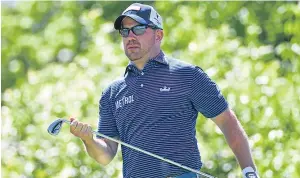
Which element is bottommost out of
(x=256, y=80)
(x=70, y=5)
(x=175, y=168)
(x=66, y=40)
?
(x=175, y=168)

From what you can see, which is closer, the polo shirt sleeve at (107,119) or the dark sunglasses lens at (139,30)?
the dark sunglasses lens at (139,30)

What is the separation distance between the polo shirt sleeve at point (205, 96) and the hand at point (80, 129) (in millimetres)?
575

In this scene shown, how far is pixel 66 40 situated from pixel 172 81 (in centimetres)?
984

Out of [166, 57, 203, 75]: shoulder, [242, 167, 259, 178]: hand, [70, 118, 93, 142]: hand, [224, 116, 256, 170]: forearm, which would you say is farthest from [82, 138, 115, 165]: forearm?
[242, 167, 259, 178]: hand

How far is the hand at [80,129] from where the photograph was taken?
200 inches

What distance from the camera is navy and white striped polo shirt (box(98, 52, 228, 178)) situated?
17.0 feet

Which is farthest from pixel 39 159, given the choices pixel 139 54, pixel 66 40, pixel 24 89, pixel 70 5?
pixel 70 5

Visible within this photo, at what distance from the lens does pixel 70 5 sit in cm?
1625

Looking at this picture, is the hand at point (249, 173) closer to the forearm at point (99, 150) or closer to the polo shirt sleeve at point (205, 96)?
the polo shirt sleeve at point (205, 96)

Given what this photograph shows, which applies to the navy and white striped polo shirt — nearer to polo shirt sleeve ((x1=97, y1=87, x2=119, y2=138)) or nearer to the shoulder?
the shoulder

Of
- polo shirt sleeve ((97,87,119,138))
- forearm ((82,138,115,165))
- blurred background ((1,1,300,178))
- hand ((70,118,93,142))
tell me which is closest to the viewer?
hand ((70,118,93,142))

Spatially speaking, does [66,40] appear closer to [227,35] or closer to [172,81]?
[227,35]

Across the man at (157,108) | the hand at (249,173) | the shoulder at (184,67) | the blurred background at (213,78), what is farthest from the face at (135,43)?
the blurred background at (213,78)

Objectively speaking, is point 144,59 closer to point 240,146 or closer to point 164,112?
point 164,112
